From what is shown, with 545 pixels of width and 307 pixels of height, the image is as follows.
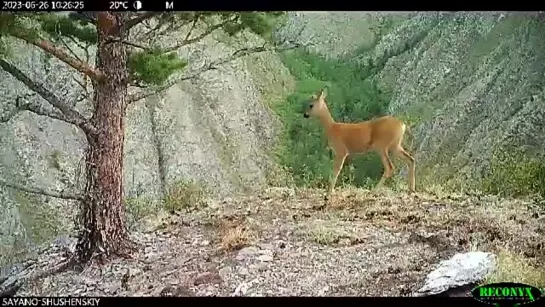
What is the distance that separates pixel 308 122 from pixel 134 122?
15.8 inches

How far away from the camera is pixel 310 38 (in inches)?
77.9

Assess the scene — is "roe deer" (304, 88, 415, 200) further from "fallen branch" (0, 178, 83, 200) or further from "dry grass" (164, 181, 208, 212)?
"fallen branch" (0, 178, 83, 200)

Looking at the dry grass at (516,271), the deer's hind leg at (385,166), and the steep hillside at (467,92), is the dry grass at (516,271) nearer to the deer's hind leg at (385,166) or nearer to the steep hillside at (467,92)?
the steep hillside at (467,92)

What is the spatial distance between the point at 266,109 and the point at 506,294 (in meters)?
0.68

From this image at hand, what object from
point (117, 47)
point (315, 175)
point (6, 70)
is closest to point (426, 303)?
point (315, 175)

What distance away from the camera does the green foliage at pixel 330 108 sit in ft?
6.53

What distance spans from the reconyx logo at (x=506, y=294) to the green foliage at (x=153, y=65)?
0.84 m

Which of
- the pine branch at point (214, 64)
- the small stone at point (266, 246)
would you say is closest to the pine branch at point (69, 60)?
the pine branch at point (214, 64)

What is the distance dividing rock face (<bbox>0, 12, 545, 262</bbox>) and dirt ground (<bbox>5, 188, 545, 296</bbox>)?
3.2 inches

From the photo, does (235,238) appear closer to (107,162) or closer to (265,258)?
(265,258)

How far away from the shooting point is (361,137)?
6.56 ft
